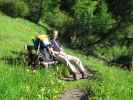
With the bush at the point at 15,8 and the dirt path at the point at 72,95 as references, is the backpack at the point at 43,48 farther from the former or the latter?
the bush at the point at 15,8

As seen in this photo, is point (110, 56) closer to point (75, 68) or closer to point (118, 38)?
point (118, 38)

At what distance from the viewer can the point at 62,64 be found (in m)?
14.7

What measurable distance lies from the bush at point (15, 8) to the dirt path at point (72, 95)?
22.5 meters

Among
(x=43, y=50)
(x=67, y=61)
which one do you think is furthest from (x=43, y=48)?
(x=67, y=61)

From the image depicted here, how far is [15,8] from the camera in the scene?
34500 mm

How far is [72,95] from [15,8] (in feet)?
77.0

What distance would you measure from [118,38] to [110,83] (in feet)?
91.9

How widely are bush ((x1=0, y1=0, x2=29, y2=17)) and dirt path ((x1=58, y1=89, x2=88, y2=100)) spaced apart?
2248 cm

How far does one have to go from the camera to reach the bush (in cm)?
3425

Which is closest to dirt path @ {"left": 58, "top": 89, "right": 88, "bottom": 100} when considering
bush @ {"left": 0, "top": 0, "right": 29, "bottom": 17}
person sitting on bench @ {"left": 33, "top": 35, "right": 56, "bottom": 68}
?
person sitting on bench @ {"left": 33, "top": 35, "right": 56, "bottom": 68}

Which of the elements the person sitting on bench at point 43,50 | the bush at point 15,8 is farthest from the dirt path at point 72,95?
the bush at point 15,8

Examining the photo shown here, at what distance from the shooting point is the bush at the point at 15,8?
112ft

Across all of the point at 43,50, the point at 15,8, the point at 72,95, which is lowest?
the point at 72,95

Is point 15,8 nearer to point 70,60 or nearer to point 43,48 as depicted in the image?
point 43,48
